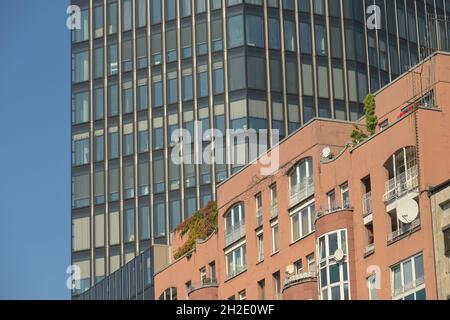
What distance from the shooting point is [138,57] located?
13275cm

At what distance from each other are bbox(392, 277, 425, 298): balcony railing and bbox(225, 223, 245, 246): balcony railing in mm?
17749

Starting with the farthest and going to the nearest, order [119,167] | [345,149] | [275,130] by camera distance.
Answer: [119,167]
[275,130]
[345,149]

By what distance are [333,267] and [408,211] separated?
718 cm

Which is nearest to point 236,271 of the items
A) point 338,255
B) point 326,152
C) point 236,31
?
point 326,152

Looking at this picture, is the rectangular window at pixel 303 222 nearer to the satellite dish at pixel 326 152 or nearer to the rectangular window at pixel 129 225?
the satellite dish at pixel 326 152

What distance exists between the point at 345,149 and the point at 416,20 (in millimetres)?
68227

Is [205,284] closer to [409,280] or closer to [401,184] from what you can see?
[401,184]

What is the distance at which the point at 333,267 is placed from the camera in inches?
2749

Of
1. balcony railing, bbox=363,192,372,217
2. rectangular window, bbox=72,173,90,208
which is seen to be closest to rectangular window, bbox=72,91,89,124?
rectangular window, bbox=72,173,90,208
